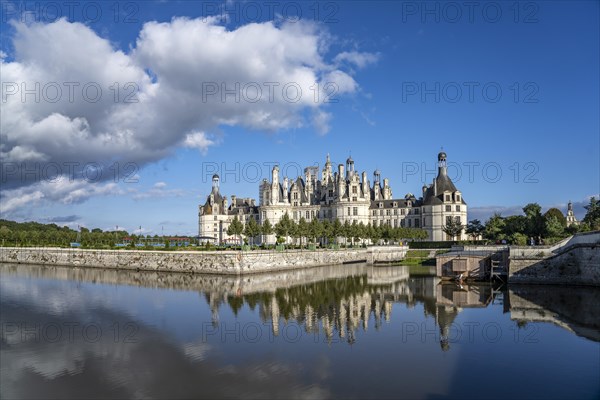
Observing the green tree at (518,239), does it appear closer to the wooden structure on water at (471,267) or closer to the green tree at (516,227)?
the green tree at (516,227)

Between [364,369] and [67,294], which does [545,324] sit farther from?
[67,294]

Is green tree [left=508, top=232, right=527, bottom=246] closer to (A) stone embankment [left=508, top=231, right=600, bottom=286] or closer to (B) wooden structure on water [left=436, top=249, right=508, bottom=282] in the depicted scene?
(B) wooden structure on water [left=436, top=249, right=508, bottom=282]

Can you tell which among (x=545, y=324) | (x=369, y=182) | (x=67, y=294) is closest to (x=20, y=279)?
(x=67, y=294)

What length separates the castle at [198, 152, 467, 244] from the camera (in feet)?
260

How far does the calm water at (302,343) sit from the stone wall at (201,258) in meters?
10.2

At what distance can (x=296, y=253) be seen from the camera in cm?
4941

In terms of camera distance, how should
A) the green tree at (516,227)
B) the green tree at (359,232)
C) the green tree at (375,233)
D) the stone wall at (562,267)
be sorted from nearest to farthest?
the stone wall at (562,267), the green tree at (516,227), the green tree at (359,232), the green tree at (375,233)

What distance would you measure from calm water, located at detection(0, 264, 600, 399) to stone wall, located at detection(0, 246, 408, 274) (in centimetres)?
1021

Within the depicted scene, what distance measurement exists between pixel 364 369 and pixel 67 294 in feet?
78.3

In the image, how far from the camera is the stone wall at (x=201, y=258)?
134 ft

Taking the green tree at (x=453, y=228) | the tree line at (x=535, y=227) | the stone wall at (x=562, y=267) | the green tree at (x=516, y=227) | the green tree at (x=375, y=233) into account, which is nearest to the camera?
the stone wall at (x=562, y=267)

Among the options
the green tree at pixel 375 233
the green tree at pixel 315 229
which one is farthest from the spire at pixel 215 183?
the green tree at pixel 315 229

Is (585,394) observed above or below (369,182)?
below

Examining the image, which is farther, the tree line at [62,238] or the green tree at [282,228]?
the tree line at [62,238]
